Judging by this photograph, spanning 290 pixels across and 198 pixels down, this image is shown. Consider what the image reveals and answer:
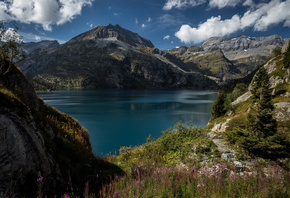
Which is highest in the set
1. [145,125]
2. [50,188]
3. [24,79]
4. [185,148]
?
[24,79]

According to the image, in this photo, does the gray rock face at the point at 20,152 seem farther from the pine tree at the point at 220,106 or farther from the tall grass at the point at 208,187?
the pine tree at the point at 220,106

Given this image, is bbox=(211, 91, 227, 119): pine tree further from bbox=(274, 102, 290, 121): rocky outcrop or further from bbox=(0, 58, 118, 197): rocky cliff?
bbox=(0, 58, 118, 197): rocky cliff

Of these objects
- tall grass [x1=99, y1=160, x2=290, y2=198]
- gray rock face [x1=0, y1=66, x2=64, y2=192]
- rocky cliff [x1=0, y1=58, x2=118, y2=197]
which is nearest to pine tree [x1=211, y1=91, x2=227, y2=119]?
tall grass [x1=99, y1=160, x2=290, y2=198]

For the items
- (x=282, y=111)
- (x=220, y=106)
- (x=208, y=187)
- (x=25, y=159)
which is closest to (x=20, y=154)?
(x=25, y=159)

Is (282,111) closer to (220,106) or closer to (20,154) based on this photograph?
(220,106)

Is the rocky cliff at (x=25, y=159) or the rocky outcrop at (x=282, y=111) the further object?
the rocky outcrop at (x=282, y=111)

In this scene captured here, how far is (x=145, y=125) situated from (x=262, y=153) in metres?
45.7

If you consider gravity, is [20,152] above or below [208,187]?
above

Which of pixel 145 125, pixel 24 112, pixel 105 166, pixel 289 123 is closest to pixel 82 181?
pixel 105 166

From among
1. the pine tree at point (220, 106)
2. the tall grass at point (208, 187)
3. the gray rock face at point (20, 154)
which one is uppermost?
the gray rock face at point (20, 154)

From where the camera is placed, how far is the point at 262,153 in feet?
34.2

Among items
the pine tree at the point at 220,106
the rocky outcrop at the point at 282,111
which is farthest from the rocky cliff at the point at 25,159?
the pine tree at the point at 220,106

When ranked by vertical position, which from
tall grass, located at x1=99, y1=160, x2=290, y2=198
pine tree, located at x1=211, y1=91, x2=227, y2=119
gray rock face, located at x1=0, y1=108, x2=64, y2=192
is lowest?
pine tree, located at x1=211, y1=91, x2=227, y2=119

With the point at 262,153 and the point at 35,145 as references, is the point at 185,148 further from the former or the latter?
the point at 35,145
